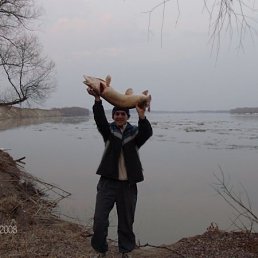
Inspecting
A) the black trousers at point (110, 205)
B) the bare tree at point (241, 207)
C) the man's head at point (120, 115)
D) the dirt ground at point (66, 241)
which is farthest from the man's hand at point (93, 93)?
the bare tree at point (241, 207)

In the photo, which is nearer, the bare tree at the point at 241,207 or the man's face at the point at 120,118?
the man's face at the point at 120,118

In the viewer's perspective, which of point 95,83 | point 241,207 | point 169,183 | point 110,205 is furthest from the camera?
point 169,183

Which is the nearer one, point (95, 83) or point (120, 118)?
point (95, 83)

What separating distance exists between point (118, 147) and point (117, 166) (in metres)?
0.24

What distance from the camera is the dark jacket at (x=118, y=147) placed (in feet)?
16.5

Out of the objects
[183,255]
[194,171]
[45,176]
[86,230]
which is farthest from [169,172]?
[183,255]

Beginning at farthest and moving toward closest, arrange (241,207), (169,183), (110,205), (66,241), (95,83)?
(169,183), (241,207), (66,241), (110,205), (95,83)

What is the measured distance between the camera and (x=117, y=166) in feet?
16.6

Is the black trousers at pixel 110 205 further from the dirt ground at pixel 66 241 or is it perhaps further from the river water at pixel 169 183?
the river water at pixel 169 183

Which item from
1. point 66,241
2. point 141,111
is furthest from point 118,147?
point 66,241

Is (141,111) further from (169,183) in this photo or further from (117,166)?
(169,183)

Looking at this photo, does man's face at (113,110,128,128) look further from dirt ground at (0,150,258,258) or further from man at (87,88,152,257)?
dirt ground at (0,150,258,258)

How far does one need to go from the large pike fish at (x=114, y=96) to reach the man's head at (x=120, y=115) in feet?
0.49

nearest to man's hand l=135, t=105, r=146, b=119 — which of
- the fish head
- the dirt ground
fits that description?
the fish head
